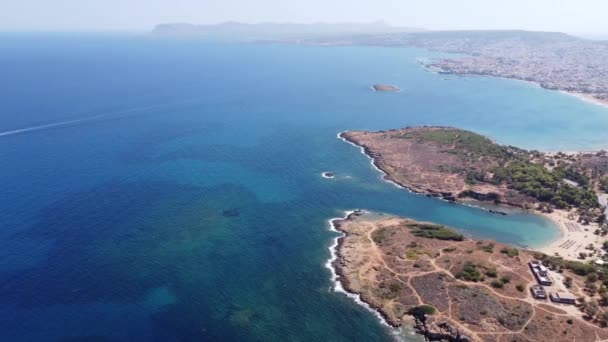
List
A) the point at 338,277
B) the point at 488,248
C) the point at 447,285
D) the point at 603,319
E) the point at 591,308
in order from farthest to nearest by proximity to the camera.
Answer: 1. the point at 488,248
2. the point at 338,277
3. the point at 447,285
4. the point at 591,308
5. the point at 603,319

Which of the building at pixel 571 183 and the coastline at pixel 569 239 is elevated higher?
the building at pixel 571 183

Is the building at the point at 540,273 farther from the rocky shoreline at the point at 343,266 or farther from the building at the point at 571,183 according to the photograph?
the building at the point at 571,183

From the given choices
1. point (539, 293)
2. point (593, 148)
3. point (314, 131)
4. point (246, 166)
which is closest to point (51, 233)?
point (246, 166)

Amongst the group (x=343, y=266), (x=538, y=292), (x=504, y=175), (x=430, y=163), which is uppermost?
(x=504, y=175)

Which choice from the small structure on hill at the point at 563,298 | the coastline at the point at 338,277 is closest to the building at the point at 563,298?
the small structure on hill at the point at 563,298

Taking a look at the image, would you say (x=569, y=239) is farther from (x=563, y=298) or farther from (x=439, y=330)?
(x=439, y=330)

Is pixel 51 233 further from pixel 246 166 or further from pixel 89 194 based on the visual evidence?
pixel 246 166

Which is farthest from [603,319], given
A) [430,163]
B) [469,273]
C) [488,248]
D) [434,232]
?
[430,163]
